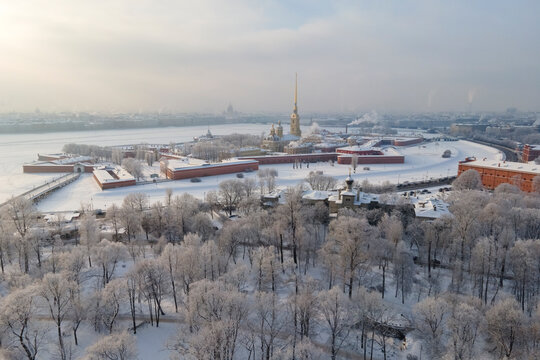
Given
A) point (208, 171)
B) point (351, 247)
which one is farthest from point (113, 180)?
point (351, 247)

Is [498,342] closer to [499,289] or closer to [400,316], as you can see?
[400,316]

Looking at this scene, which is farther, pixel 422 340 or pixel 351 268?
pixel 351 268

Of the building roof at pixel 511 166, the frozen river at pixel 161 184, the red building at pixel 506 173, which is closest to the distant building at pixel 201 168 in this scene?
the frozen river at pixel 161 184

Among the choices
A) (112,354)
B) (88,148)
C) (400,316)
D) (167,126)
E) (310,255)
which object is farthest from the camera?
(167,126)

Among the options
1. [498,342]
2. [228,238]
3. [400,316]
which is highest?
[228,238]

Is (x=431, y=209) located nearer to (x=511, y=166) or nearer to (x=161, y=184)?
(x=511, y=166)

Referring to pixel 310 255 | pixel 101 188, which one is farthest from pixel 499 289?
pixel 101 188

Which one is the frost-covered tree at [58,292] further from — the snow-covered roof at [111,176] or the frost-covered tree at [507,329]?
the snow-covered roof at [111,176]
